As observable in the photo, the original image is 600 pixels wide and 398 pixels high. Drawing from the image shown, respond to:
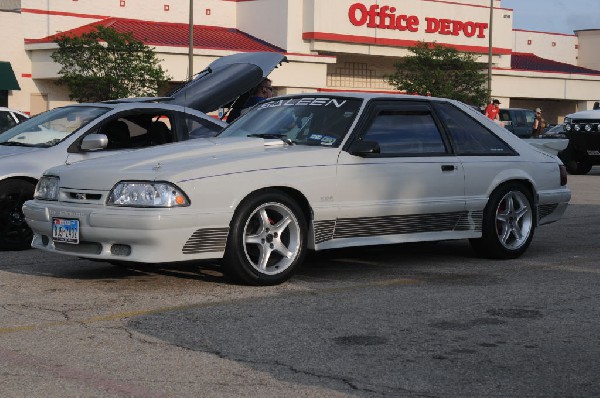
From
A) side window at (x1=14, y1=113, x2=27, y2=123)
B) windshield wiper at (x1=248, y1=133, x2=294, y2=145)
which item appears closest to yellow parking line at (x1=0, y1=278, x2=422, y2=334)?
windshield wiper at (x1=248, y1=133, x2=294, y2=145)

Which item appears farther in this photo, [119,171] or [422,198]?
[422,198]

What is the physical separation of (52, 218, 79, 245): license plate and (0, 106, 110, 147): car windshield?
2586 mm

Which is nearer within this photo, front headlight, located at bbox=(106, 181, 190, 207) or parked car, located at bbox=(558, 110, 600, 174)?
front headlight, located at bbox=(106, 181, 190, 207)

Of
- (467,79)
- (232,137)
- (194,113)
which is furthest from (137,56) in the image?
(232,137)

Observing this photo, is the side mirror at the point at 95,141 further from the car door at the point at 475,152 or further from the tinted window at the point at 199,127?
the car door at the point at 475,152

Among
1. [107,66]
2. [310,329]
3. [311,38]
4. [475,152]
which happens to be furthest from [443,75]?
[310,329]

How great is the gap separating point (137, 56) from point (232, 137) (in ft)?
106

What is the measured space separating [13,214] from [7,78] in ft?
115

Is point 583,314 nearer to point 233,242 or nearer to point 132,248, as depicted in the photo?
point 233,242

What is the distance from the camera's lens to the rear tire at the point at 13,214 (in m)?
10.1

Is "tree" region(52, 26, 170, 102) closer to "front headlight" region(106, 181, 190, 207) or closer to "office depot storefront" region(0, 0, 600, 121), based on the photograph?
"office depot storefront" region(0, 0, 600, 121)

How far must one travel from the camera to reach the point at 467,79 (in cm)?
5184

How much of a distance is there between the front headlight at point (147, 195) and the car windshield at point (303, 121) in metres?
1.35

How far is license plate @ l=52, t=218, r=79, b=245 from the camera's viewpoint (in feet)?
25.7
